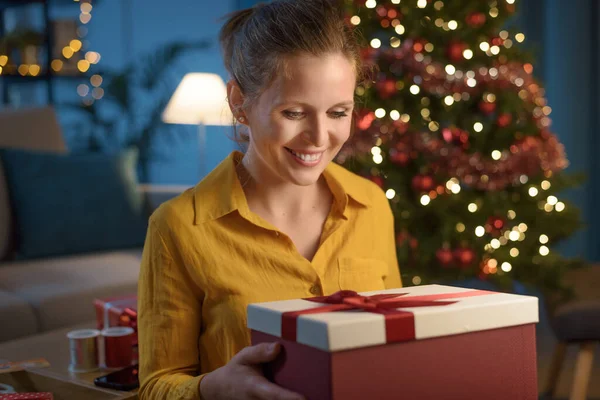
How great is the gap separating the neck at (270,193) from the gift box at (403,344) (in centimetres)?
36

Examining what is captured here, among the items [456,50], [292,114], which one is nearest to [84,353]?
[292,114]

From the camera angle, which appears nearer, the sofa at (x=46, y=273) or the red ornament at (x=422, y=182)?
the sofa at (x=46, y=273)

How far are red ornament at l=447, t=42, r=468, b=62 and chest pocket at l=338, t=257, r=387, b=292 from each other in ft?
6.70

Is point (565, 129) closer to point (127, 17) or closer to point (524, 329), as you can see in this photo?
point (127, 17)

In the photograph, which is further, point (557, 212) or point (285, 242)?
point (557, 212)

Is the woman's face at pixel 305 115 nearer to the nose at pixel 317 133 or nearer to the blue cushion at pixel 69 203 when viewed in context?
the nose at pixel 317 133

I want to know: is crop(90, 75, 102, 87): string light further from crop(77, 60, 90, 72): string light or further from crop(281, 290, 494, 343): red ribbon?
crop(281, 290, 494, 343): red ribbon

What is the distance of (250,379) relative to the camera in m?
0.87

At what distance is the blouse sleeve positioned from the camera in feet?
3.65

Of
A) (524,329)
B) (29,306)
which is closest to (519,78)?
(29,306)

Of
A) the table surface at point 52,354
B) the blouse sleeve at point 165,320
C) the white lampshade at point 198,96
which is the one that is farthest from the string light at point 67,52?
the blouse sleeve at point 165,320

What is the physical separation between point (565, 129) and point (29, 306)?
337cm

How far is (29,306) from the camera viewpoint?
2.53 m

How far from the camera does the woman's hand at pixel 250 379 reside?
0.85m
